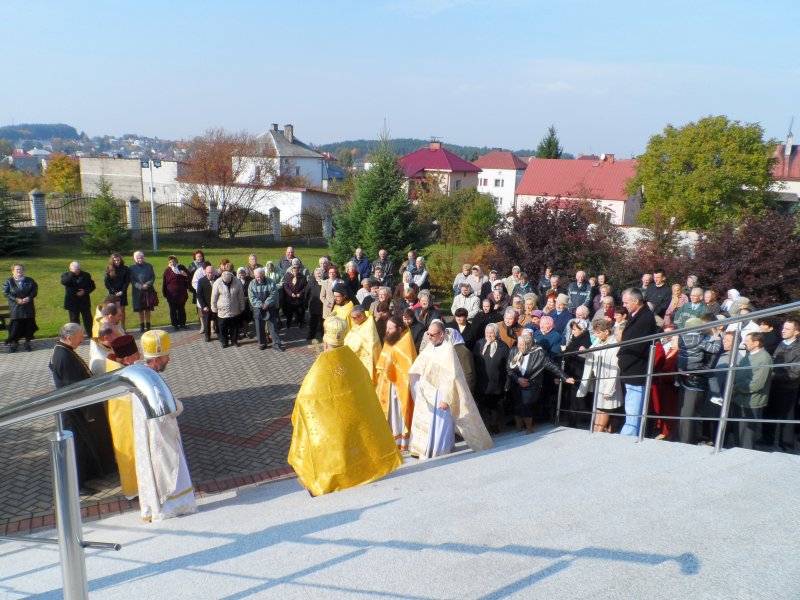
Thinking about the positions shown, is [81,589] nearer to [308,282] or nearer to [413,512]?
[413,512]

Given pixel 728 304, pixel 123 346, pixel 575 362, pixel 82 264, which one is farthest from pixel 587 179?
pixel 123 346

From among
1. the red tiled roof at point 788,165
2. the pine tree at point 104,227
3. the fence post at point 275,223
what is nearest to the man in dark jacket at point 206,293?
the pine tree at point 104,227

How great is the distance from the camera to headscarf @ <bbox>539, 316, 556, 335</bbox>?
324 inches

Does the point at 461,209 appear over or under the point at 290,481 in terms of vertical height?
over

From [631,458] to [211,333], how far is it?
10.0m

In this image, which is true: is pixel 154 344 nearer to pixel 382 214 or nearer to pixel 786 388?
pixel 786 388

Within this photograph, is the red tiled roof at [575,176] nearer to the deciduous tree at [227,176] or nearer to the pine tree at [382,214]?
the deciduous tree at [227,176]

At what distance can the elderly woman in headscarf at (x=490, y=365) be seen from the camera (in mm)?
7418

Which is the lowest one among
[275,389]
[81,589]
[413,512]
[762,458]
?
[275,389]

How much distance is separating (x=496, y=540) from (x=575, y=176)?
65.3 meters

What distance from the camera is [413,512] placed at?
4406mm

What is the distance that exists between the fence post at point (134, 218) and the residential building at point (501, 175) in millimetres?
58178

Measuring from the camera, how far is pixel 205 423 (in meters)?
8.38

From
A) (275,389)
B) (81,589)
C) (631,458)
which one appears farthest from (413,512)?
(275,389)
